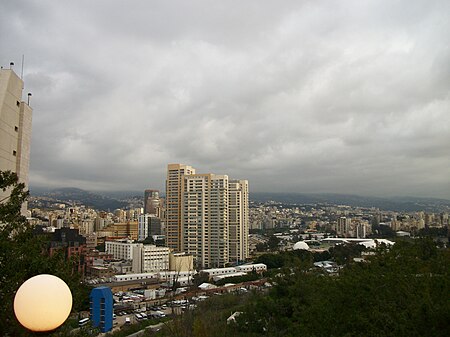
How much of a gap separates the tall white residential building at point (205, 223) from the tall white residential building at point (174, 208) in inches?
30.7

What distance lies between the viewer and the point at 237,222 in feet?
113

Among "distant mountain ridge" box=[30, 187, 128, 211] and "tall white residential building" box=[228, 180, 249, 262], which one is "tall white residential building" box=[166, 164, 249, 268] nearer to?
"tall white residential building" box=[228, 180, 249, 262]

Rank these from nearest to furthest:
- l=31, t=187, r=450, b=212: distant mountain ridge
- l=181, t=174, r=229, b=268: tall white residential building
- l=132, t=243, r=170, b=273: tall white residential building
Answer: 1. l=132, t=243, r=170, b=273: tall white residential building
2. l=181, t=174, r=229, b=268: tall white residential building
3. l=31, t=187, r=450, b=212: distant mountain ridge

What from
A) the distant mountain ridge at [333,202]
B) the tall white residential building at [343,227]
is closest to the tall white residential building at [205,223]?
the tall white residential building at [343,227]

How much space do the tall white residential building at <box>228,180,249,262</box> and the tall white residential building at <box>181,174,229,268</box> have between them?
79 centimetres

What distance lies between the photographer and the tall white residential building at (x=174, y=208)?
34781 mm

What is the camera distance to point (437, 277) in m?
5.26

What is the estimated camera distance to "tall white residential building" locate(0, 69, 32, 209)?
34.9 ft

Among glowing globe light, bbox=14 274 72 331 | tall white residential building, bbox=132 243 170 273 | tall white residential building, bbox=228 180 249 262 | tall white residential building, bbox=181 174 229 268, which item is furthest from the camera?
tall white residential building, bbox=228 180 249 262

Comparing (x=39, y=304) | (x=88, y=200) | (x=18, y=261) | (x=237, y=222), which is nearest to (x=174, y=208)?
(x=237, y=222)

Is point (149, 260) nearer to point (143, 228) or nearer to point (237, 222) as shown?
point (237, 222)

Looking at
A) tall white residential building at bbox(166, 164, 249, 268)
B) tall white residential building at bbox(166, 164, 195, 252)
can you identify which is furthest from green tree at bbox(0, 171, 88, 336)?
tall white residential building at bbox(166, 164, 195, 252)

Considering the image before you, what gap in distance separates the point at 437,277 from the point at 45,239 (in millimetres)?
5046

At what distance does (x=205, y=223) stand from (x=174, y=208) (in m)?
3.51
